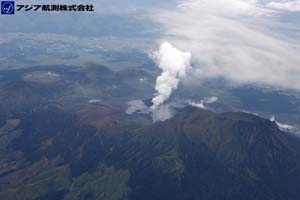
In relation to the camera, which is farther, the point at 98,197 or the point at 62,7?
the point at 98,197

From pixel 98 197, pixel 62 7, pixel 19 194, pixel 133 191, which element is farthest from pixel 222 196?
pixel 62 7

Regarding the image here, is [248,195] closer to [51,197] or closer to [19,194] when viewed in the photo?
[51,197]

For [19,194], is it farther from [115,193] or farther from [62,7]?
[62,7]

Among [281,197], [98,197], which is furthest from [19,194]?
[281,197]

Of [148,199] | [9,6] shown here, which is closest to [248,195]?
[148,199]

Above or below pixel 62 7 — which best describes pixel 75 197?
below

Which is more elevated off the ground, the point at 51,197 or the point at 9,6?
the point at 9,6

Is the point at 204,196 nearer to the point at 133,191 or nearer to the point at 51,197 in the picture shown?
the point at 133,191
